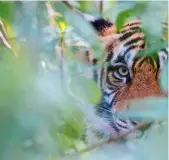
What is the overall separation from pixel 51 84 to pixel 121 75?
0.19m

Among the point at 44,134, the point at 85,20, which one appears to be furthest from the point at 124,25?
the point at 44,134

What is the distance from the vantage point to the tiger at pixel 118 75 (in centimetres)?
96

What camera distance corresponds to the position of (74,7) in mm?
966

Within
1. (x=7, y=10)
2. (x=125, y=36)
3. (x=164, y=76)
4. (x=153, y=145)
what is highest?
(x=7, y=10)

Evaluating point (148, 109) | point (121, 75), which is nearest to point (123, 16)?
point (121, 75)

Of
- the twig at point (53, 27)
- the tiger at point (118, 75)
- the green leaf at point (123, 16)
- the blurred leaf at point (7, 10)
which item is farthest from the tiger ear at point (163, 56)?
the blurred leaf at point (7, 10)

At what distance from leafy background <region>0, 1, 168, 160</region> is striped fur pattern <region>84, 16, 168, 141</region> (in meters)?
0.02

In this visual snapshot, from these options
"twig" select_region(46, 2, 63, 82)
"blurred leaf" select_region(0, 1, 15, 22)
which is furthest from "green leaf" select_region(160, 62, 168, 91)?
"blurred leaf" select_region(0, 1, 15, 22)

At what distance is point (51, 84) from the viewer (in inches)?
38.2

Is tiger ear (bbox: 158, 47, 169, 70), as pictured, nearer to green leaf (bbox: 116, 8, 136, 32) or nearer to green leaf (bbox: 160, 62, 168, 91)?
green leaf (bbox: 160, 62, 168, 91)

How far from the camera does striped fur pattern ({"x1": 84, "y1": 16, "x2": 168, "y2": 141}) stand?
96cm

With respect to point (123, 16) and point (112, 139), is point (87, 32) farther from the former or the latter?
point (112, 139)

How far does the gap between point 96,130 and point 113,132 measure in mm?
46

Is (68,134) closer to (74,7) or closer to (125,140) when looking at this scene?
(125,140)
